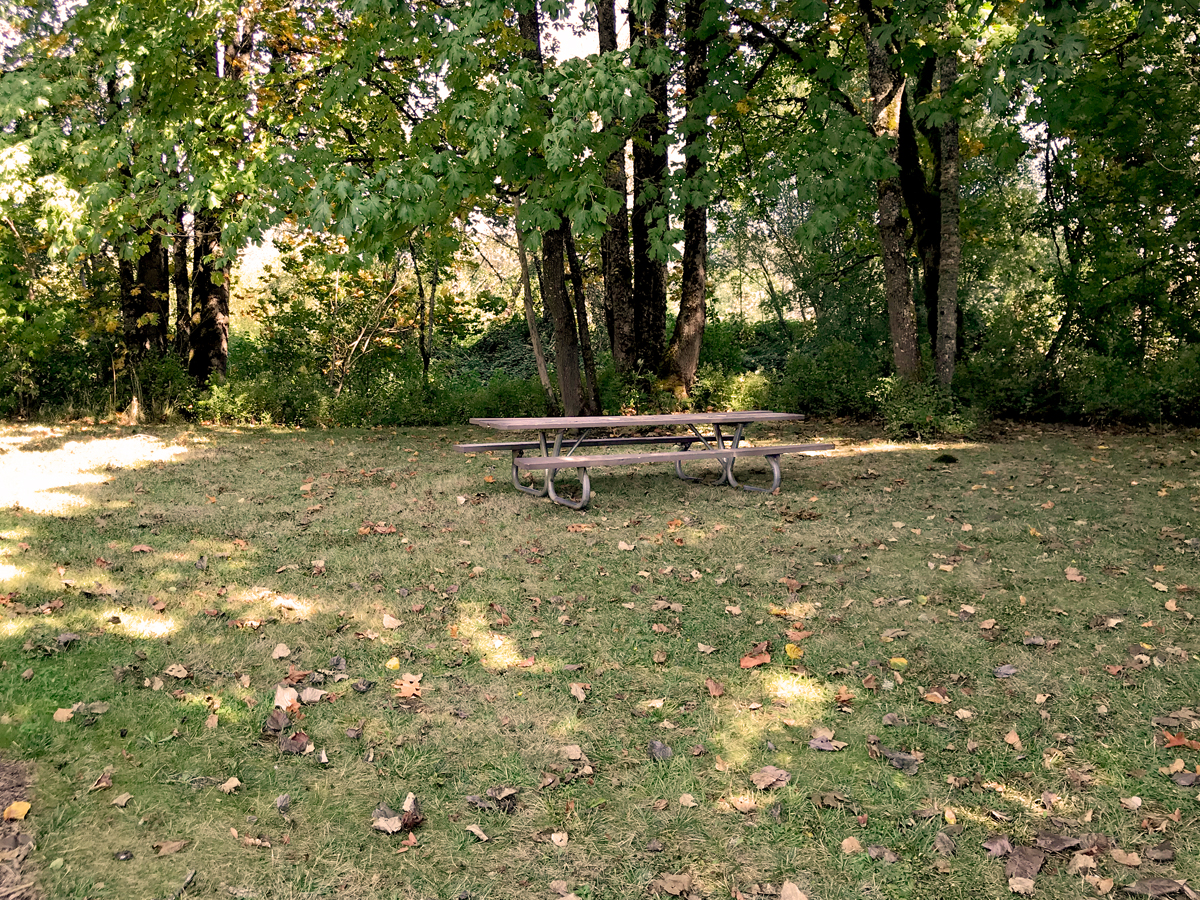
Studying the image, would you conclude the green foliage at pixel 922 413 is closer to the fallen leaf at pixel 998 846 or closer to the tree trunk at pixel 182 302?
the fallen leaf at pixel 998 846

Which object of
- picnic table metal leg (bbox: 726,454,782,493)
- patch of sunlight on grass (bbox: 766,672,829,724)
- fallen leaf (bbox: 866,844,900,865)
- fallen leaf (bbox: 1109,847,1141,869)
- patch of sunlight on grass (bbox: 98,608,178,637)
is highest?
picnic table metal leg (bbox: 726,454,782,493)

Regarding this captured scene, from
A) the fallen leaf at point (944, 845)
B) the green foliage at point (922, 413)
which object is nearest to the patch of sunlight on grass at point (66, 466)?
the fallen leaf at point (944, 845)

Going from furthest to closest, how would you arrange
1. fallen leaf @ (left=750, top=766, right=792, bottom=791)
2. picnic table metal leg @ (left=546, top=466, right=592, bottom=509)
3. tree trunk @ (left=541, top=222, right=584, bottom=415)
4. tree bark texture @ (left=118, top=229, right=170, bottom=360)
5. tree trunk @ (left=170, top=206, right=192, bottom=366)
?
tree trunk @ (left=170, top=206, right=192, bottom=366), tree bark texture @ (left=118, top=229, right=170, bottom=360), tree trunk @ (left=541, top=222, right=584, bottom=415), picnic table metal leg @ (left=546, top=466, right=592, bottom=509), fallen leaf @ (left=750, top=766, right=792, bottom=791)

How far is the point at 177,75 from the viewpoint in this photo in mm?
9094

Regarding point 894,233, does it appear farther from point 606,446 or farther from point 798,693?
point 798,693

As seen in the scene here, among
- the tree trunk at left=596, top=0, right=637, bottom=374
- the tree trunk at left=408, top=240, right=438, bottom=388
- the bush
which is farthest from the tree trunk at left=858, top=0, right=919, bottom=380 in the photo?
the tree trunk at left=408, top=240, right=438, bottom=388

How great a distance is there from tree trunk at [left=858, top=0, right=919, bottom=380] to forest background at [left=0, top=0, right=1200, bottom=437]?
44mm

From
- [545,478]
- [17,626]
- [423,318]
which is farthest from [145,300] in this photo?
→ [17,626]

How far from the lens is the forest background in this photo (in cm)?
709

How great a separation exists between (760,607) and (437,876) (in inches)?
104

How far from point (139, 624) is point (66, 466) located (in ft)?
16.3

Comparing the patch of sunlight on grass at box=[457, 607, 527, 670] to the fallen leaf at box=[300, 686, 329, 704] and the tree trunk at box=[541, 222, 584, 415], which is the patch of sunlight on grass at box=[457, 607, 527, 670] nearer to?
the fallen leaf at box=[300, 686, 329, 704]

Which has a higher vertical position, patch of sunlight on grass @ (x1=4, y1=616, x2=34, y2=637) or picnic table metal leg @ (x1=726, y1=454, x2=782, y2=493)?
picnic table metal leg @ (x1=726, y1=454, x2=782, y2=493)

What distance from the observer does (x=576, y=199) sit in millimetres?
7070
